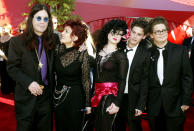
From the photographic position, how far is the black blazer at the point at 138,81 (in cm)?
228

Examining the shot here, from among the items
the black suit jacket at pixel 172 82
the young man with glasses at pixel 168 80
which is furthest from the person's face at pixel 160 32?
the black suit jacket at pixel 172 82

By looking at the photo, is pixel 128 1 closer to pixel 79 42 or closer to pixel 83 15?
pixel 83 15

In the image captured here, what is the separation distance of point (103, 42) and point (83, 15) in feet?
18.0

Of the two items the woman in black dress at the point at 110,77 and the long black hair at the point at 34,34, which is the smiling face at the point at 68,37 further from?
the woman in black dress at the point at 110,77

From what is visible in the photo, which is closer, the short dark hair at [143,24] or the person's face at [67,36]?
the person's face at [67,36]

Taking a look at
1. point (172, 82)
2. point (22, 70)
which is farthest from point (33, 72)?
point (172, 82)

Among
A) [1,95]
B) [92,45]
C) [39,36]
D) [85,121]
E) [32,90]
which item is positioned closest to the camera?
[32,90]

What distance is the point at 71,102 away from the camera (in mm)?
2230

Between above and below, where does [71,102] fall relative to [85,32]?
below

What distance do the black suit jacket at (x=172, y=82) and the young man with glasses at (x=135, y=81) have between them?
9 centimetres

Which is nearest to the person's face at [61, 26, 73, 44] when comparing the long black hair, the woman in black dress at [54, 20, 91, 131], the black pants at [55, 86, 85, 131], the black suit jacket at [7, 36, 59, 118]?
the woman in black dress at [54, 20, 91, 131]

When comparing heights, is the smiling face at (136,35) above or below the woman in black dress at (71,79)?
above

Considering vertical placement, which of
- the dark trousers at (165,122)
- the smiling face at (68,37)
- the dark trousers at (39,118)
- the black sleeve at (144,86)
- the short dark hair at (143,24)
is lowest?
the dark trousers at (165,122)

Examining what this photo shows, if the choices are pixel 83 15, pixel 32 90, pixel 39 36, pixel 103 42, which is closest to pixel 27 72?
pixel 32 90
